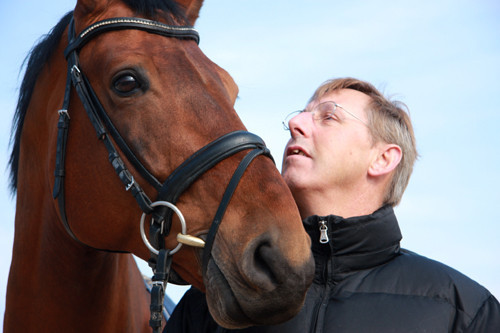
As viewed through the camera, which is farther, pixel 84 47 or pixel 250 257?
pixel 84 47

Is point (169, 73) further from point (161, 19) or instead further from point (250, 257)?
point (250, 257)

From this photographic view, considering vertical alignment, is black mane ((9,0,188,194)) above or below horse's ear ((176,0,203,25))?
below

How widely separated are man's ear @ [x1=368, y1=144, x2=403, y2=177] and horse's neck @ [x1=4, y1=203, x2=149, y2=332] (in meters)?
1.47

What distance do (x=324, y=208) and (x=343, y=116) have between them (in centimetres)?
54

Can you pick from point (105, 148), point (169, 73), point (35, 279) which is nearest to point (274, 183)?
point (169, 73)

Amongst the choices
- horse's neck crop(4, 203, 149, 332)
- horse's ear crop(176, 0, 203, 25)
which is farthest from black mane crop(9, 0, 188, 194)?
horse's ear crop(176, 0, 203, 25)

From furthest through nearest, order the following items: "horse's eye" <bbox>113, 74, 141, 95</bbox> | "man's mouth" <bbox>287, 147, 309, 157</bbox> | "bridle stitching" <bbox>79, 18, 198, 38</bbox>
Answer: "man's mouth" <bbox>287, 147, 309, 157</bbox>, "bridle stitching" <bbox>79, 18, 198, 38</bbox>, "horse's eye" <bbox>113, 74, 141, 95</bbox>

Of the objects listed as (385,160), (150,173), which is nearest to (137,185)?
(150,173)

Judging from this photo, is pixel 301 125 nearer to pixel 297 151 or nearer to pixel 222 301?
pixel 297 151

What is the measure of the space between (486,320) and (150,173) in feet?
5.16

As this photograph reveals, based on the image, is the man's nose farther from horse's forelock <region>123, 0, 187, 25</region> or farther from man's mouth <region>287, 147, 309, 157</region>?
horse's forelock <region>123, 0, 187, 25</region>

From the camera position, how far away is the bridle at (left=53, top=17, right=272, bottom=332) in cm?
204

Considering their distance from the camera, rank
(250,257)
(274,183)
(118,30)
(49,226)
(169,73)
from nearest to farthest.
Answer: (250,257) → (274,183) → (169,73) → (118,30) → (49,226)

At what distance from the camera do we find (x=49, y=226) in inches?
103
